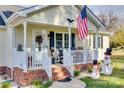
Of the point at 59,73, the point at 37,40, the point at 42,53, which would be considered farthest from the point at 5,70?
the point at 59,73

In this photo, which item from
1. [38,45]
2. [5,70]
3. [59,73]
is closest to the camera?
[59,73]

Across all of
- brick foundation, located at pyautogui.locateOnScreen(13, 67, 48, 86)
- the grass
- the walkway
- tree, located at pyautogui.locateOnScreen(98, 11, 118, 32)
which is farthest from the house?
tree, located at pyautogui.locateOnScreen(98, 11, 118, 32)

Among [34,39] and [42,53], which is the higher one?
[34,39]

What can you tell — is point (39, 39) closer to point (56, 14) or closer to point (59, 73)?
point (56, 14)

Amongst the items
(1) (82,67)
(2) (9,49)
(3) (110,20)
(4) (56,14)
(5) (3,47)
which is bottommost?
(1) (82,67)

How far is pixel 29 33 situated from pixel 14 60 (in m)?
1.87

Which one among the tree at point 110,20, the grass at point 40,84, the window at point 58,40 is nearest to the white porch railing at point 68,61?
the grass at point 40,84

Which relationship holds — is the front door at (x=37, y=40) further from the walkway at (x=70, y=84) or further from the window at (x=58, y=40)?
the walkway at (x=70, y=84)

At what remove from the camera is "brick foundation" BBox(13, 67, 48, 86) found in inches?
368

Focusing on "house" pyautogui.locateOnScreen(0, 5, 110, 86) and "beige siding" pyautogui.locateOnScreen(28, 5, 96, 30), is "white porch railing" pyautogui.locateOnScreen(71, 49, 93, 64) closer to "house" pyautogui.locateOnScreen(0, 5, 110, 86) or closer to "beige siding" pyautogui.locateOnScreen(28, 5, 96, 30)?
"house" pyautogui.locateOnScreen(0, 5, 110, 86)

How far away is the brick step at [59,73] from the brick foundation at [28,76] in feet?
1.49

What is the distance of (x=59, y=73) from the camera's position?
10461 millimetres

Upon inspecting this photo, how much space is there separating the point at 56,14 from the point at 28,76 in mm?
3823
